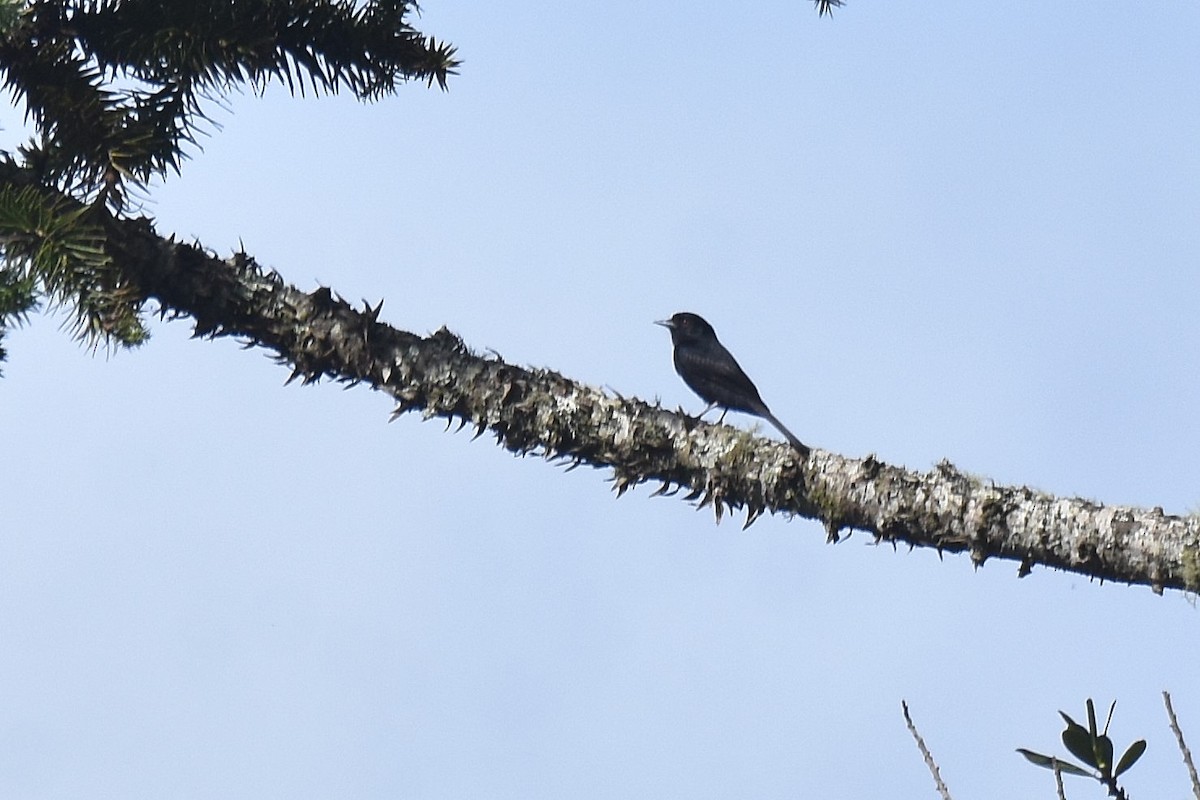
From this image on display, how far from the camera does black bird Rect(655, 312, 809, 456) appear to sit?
311 inches

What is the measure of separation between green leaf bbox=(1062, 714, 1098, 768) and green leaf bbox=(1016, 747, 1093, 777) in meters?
0.04

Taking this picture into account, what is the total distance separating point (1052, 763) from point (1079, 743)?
10 centimetres

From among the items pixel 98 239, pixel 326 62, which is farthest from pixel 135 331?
pixel 326 62

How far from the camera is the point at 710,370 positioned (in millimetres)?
8406

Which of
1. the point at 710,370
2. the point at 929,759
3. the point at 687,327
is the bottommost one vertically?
the point at 929,759

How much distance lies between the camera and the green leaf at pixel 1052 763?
2.98 meters

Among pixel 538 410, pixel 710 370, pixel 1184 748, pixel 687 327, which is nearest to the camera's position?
pixel 1184 748

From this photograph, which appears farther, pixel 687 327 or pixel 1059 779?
pixel 687 327

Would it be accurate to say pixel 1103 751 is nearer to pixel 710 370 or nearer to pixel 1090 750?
pixel 1090 750

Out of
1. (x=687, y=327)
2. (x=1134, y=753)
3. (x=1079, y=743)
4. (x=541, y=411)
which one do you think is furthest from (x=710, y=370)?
(x=1079, y=743)

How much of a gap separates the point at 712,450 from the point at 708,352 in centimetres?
454

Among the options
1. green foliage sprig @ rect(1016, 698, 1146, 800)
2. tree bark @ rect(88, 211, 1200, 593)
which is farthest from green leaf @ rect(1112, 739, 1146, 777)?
tree bark @ rect(88, 211, 1200, 593)

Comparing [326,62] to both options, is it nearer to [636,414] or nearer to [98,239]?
[98,239]

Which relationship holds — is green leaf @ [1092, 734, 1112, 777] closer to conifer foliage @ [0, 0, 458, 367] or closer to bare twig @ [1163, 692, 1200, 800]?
bare twig @ [1163, 692, 1200, 800]
